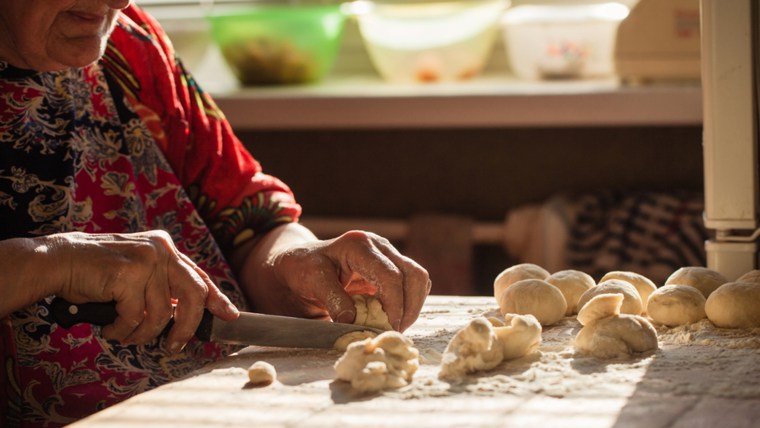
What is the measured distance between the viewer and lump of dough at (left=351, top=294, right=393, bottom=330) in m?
1.27

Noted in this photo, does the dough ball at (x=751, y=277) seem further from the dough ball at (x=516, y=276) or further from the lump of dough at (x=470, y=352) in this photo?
the lump of dough at (x=470, y=352)

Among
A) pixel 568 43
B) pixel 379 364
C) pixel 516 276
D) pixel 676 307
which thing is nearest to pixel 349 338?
pixel 379 364

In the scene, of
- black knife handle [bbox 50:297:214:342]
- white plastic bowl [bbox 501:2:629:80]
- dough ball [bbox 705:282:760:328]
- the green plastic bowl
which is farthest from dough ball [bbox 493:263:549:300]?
the green plastic bowl

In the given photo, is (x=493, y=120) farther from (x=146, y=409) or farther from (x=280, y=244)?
(x=146, y=409)

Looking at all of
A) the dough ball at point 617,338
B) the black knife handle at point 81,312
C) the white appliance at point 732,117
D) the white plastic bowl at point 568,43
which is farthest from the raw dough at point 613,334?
the white plastic bowl at point 568,43

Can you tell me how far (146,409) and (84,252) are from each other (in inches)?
9.3

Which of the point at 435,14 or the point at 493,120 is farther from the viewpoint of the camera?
the point at 435,14

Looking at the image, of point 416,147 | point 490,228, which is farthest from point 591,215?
point 416,147

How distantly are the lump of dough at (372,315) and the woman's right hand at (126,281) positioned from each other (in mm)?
172

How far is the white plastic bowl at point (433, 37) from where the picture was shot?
10.2 feet

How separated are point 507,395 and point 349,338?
0.26 meters

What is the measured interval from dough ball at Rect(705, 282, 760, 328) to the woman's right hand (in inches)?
22.3

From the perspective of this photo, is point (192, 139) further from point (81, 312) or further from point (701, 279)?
point (701, 279)

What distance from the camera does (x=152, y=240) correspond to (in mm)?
1163
